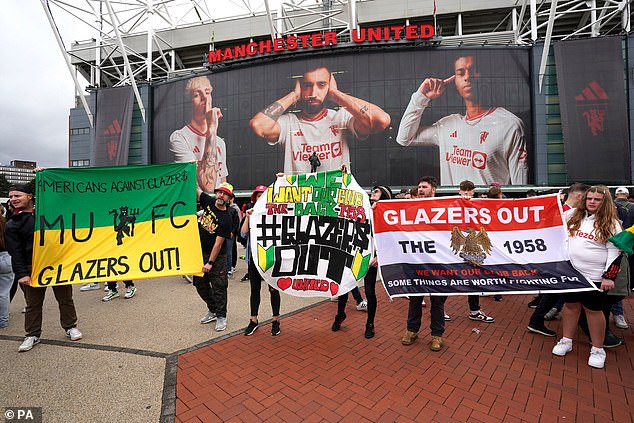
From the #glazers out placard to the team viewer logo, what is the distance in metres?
1.06

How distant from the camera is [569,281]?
3.38 metres

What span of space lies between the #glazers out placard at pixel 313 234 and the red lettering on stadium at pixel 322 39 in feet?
83.7

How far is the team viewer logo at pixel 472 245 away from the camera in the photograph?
12.0ft

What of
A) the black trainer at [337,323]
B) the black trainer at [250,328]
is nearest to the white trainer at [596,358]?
the black trainer at [337,323]

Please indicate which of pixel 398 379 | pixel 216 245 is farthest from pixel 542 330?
pixel 216 245

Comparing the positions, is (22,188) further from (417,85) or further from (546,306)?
(417,85)

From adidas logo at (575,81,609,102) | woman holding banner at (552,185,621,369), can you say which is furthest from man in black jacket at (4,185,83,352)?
adidas logo at (575,81,609,102)

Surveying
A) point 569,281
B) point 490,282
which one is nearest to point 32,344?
point 490,282

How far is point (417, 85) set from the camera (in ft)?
82.7

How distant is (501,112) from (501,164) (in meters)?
4.31

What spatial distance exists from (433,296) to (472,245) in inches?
31.7

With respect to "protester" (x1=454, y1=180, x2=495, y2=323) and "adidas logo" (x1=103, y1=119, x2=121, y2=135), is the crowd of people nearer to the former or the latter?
"protester" (x1=454, y1=180, x2=495, y2=323)

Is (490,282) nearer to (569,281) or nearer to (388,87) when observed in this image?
(569,281)

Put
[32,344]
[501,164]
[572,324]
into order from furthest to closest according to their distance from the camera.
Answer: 1. [501,164]
2. [32,344]
3. [572,324]
